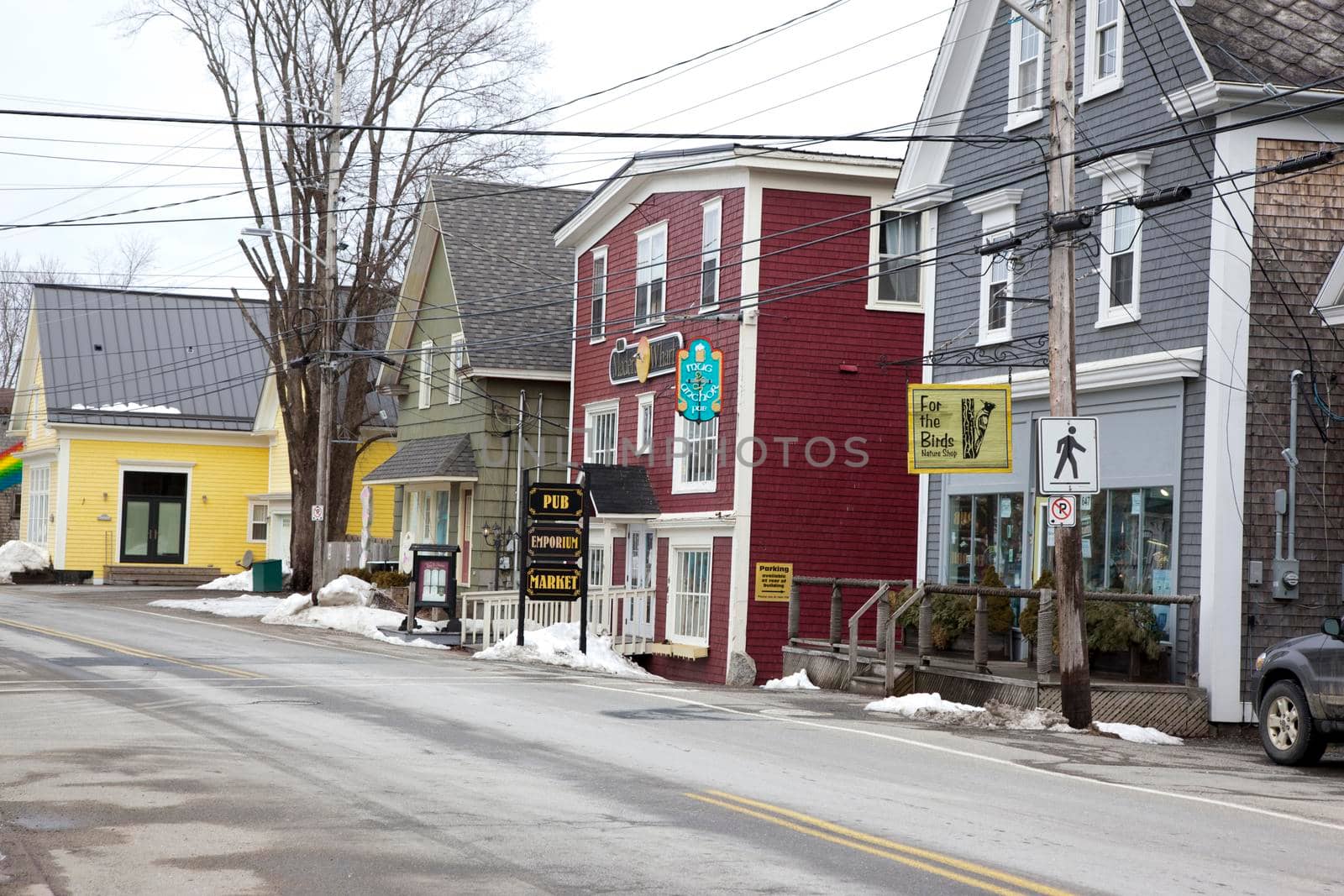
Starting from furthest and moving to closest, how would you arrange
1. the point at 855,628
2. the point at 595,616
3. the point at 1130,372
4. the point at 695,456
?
1. the point at 595,616
2. the point at 695,456
3. the point at 855,628
4. the point at 1130,372

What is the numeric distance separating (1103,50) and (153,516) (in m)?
40.5

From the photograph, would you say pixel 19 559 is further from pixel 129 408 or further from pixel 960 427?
pixel 960 427

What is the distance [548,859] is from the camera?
857 centimetres

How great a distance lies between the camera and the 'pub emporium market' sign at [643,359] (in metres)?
30.1

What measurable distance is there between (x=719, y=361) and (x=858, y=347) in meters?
2.65

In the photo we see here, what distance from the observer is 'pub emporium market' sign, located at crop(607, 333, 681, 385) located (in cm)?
3012

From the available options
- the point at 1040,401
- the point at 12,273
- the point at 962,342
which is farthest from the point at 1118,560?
the point at 12,273

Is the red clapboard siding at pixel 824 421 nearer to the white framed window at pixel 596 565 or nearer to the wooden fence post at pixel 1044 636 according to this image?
the white framed window at pixel 596 565

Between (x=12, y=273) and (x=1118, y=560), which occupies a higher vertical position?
(x=12, y=273)

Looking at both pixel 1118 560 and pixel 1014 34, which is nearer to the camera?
pixel 1118 560

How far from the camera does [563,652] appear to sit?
2606 centimetres

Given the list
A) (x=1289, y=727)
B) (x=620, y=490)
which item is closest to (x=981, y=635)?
(x=1289, y=727)

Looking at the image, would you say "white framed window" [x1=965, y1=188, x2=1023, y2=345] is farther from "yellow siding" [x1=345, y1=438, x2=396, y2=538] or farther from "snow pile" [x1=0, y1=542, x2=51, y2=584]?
"snow pile" [x1=0, y1=542, x2=51, y2=584]

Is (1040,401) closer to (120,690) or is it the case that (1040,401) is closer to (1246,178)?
(1246,178)
